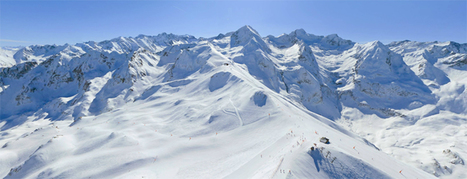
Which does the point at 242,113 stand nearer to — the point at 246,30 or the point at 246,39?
the point at 246,39

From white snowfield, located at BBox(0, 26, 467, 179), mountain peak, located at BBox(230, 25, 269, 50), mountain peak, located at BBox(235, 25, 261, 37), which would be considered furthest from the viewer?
mountain peak, located at BBox(235, 25, 261, 37)

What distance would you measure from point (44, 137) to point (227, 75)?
47055 mm

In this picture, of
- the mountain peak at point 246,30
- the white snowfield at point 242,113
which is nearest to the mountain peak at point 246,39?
the mountain peak at point 246,30

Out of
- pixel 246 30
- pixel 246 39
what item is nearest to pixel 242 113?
pixel 246 39

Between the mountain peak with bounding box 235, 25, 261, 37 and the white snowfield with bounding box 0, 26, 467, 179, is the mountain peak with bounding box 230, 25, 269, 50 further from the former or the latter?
the white snowfield with bounding box 0, 26, 467, 179

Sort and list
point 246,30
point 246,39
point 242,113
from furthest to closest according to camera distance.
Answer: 1. point 246,30
2. point 246,39
3. point 242,113

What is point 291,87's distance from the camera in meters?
114

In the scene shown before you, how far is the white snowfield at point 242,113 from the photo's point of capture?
73.0 feet

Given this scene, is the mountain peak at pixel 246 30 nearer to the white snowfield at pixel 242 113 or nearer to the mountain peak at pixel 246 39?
the mountain peak at pixel 246 39

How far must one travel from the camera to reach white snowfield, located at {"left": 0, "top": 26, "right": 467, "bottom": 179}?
2225 centimetres

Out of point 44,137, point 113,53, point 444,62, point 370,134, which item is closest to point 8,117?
point 113,53

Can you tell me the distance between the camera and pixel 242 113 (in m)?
35.4

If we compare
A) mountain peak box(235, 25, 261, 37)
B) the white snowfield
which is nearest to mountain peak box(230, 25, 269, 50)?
mountain peak box(235, 25, 261, 37)

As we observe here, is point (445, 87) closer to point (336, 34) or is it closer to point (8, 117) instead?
point (336, 34)
